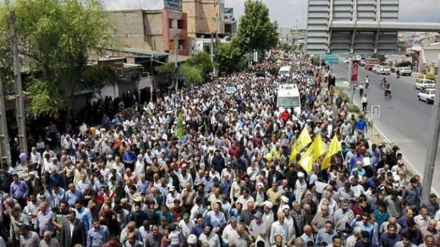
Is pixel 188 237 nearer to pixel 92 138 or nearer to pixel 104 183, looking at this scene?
pixel 104 183

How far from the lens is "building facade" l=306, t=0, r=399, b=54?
10.2 m

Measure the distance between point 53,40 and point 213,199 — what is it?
13978 mm

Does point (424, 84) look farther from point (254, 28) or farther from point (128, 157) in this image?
point (128, 157)

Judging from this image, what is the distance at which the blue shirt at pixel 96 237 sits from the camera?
25.8 feet

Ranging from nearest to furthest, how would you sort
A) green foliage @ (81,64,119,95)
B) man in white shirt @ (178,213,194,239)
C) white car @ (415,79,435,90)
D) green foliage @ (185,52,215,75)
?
Answer: man in white shirt @ (178,213,194,239) < green foliage @ (81,64,119,95) < white car @ (415,79,435,90) < green foliage @ (185,52,215,75)

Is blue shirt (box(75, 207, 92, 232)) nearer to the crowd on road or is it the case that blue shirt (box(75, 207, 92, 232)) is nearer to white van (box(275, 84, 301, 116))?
the crowd on road

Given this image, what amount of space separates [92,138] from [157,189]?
6428mm

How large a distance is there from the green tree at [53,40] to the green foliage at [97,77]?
1245 millimetres

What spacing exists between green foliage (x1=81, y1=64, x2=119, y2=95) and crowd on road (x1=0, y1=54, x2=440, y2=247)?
8681 mm

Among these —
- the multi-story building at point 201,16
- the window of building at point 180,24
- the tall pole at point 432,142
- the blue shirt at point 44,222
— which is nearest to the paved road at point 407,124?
the tall pole at point 432,142

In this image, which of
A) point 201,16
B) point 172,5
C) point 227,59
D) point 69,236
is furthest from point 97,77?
point 201,16

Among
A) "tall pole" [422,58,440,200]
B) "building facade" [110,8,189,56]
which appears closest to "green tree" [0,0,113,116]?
"tall pole" [422,58,440,200]

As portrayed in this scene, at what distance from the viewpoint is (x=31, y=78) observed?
2114cm

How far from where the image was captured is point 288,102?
24.2 m
